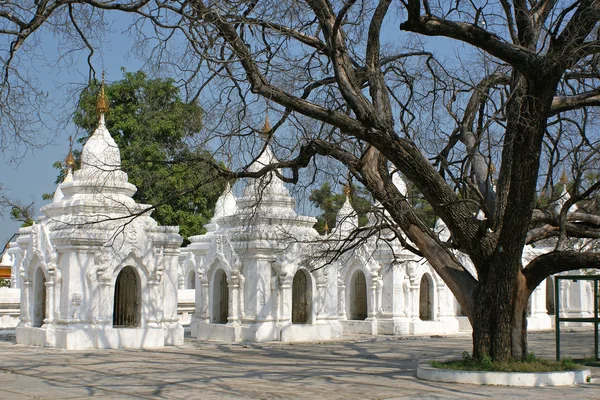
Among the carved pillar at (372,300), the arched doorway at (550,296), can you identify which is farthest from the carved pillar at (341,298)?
the arched doorway at (550,296)

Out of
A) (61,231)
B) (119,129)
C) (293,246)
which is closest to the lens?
(61,231)

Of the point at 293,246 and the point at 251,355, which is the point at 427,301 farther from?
the point at 251,355

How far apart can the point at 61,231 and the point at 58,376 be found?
6773 mm

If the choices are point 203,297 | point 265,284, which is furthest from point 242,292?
point 203,297

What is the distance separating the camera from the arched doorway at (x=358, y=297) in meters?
26.6

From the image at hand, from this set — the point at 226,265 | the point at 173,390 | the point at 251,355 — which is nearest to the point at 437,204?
the point at 173,390

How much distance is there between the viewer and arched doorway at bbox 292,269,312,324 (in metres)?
22.8

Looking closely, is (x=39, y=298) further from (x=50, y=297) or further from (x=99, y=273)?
(x=99, y=273)

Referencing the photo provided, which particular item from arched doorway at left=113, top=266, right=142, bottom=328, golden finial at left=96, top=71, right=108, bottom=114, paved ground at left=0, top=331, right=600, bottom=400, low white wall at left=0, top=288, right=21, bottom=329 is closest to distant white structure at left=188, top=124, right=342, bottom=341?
paved ground at left=0, top=331, right=600, bottom=400

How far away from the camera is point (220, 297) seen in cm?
2314

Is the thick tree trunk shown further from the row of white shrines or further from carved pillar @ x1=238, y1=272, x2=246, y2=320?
carved pillar @ x1=238, y1=272, x2=246, y2=320

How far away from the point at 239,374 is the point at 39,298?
924cm

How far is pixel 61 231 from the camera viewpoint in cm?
1852

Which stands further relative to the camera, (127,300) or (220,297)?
(220,297)
